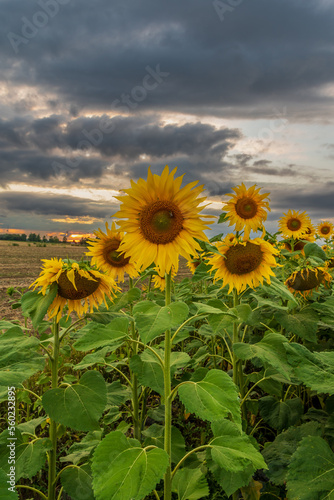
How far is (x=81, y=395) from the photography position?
1.84m

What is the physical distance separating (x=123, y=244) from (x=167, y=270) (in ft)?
0.98

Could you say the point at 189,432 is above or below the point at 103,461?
below

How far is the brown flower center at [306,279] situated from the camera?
2920mm

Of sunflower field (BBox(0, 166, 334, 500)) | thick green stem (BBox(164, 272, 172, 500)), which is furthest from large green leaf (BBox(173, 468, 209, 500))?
thick green stem (BBox(164, 272, 172, 500))

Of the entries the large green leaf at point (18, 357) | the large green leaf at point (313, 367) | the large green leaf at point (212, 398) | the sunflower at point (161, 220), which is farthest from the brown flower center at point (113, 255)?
the large green leaf at point (313, 367)

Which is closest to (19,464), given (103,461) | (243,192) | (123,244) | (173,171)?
(103,461)

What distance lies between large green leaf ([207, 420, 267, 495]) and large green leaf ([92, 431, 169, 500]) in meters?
0.32

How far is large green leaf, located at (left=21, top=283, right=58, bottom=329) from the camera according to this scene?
1.93 metres

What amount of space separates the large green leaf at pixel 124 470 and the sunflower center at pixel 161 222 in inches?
37.6

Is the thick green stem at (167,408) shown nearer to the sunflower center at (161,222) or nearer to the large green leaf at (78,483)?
the sunflower center at (161,222)

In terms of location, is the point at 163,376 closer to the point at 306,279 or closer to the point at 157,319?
the point at 157,319

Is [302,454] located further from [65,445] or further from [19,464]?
[65,445]

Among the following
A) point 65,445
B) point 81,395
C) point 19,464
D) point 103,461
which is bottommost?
point 65,445

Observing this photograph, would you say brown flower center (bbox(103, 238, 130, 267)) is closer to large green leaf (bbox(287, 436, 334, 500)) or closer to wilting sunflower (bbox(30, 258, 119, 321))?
wilting sunflower (bbox(30, 258, 119, 321))
